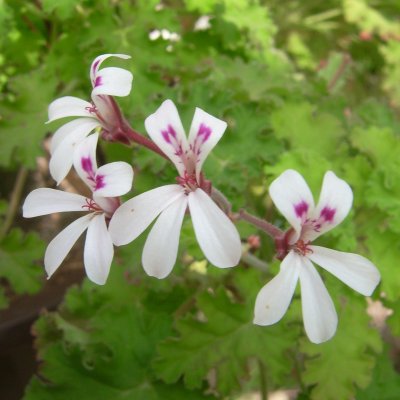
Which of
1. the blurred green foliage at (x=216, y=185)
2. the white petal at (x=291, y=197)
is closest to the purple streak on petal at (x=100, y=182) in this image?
the white petal at (x=291, y=197)

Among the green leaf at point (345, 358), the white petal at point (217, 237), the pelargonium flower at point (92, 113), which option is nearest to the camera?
the white petal at point (217, 237)

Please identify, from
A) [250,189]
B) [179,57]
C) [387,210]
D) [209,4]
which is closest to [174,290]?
[250,189]

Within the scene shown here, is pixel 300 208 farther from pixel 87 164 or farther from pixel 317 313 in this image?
pixel 87 164

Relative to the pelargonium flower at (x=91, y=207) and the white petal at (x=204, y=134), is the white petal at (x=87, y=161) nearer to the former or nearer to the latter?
the pelargonium flower at (x=91, y=207)

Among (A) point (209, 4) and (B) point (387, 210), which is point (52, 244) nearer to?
(B) point (387, 210)

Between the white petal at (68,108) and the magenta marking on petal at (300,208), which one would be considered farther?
the white petal at (68,108)

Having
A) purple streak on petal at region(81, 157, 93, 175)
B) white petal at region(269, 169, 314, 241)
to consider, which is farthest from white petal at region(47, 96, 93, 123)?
white petal at region(269, 169, 314, 241)

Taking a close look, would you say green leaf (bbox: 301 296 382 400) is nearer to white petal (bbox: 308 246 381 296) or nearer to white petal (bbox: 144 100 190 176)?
white petal (bbox: 308 246 381 296)
